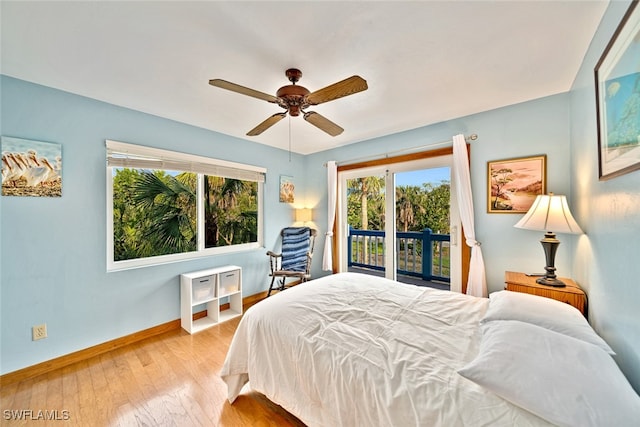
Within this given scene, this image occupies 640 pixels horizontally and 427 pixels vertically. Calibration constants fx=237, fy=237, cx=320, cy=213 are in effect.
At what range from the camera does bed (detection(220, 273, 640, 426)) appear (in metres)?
0.81

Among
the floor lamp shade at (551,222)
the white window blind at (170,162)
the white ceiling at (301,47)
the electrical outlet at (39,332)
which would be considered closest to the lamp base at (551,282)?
the floor lamp shade at (551,222)

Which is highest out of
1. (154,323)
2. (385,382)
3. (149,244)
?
(149,244)

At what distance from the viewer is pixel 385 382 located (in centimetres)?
102

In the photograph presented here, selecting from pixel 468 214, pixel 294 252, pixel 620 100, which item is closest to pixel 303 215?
pixel 294 252

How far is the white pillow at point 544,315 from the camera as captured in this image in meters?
1.16

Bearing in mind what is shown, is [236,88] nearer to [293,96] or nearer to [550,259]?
[293,96]

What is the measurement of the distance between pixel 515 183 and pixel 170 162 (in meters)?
3.83

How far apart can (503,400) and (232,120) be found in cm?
318

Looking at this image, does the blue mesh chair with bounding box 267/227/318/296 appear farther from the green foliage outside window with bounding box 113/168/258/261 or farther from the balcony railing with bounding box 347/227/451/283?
the balcony railing with bounding box 347/227/451/283

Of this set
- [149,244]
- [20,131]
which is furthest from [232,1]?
[149,244]

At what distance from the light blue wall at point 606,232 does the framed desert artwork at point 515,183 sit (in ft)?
0.92

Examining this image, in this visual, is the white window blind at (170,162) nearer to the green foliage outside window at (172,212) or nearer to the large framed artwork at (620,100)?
the green foliage outside window at (172,212)

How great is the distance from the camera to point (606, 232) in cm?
136

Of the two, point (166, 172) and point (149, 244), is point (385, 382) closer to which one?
point (149, 244)
